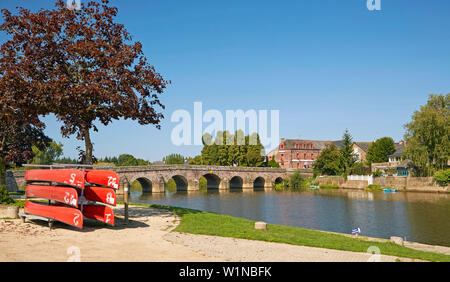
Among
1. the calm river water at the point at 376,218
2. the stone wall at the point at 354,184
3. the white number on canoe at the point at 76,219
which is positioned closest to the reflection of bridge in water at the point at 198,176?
the stone wall at the point at 354,184

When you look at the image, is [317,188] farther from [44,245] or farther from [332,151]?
[44,245]

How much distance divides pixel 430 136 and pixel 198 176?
38588mm

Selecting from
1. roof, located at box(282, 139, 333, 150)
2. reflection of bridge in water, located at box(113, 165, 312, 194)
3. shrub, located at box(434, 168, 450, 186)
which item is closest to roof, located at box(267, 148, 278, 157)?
roof, located at box(282, 139, 333, 150)

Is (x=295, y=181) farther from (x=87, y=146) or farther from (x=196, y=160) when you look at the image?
(x=87, y=146)

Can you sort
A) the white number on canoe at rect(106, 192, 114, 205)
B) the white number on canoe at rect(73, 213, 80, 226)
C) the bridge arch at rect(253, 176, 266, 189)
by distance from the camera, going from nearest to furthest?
the white number on canoe at rect(73, 213, 80, 226) → the white number on canoe at rect(106, 192, 114, 205) → the bridge arch at rect(253, 176, 266, 189)

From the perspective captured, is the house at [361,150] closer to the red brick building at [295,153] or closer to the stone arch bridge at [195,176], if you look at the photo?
the red brick building at [295,153]

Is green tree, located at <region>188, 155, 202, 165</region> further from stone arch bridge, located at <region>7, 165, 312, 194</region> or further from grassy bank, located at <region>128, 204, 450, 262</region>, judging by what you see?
grassy bank, located at <region>128, 204, 450, 262</region>

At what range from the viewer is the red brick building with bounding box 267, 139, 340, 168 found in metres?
96.5

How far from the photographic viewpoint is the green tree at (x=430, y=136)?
52.7 meters

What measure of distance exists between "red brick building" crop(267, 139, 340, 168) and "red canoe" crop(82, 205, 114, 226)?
8422 centimetres

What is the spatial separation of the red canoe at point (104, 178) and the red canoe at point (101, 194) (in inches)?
8.7
